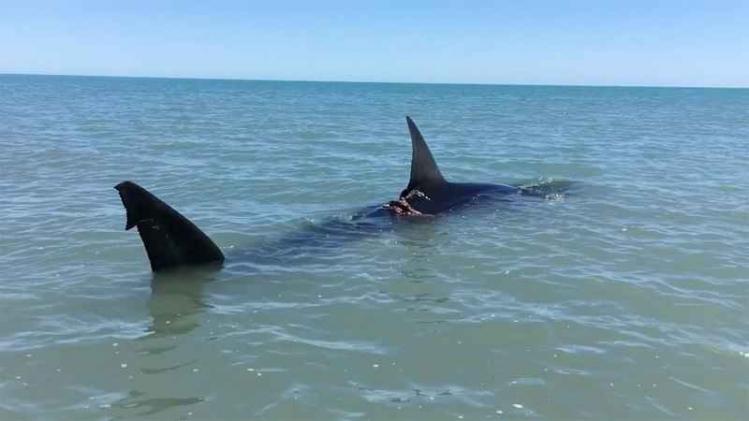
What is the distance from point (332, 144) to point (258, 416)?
25.7 m

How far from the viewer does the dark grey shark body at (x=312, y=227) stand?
31.0 feet

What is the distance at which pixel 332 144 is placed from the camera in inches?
1240

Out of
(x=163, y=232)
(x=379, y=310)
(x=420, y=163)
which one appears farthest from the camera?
(x=420, y=163)

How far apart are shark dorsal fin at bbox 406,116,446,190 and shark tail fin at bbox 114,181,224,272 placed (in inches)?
206

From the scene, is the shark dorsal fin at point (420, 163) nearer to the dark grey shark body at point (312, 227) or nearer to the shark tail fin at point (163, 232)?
the dark grey shark body at point (312, 227)

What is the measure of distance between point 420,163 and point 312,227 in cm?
267

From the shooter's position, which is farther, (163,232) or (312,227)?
(312,227)

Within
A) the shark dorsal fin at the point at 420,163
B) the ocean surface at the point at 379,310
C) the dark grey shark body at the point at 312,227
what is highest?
the shark dorsal fin at the point at 420,163

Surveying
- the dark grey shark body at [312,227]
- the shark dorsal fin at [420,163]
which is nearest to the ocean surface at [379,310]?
the dark grey shark body at [312,227]

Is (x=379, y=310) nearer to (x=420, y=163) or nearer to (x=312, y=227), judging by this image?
(x=312, y=227)

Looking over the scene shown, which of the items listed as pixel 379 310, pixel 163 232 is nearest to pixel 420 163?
pixel 379 310

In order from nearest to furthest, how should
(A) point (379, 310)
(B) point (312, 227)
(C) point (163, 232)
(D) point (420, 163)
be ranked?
(A) point (379, 310), (C) point (163, 232), (B) point (312, 227), (D) point (420, 163)

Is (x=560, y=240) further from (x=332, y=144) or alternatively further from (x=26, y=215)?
(x=332, y=144)

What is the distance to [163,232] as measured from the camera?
9.71 metres
